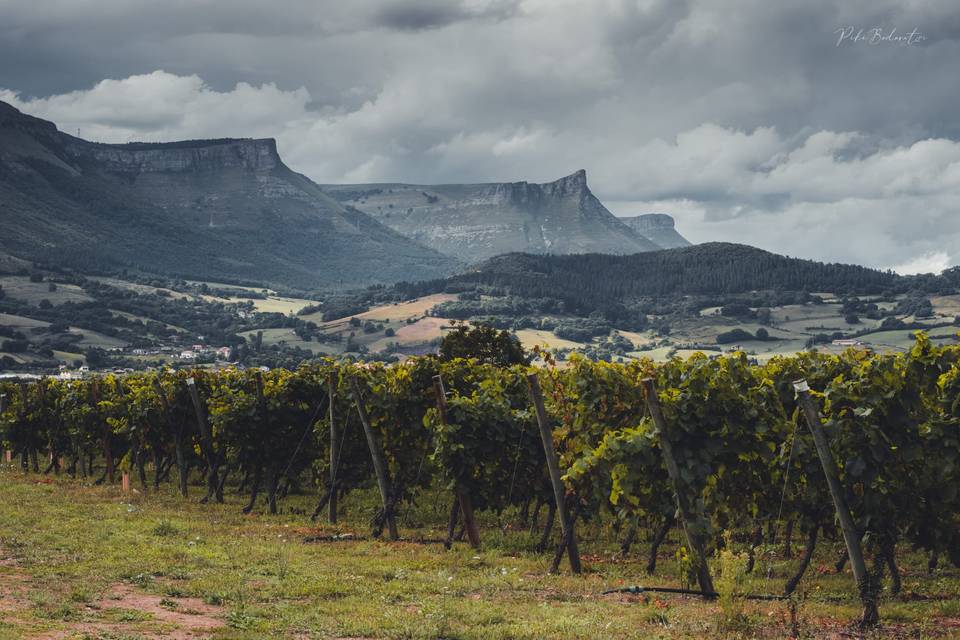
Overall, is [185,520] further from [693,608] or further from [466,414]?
[693,608]

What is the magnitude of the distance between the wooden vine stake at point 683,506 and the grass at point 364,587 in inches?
17.2

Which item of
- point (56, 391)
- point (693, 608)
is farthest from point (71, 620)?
point (56, 391)

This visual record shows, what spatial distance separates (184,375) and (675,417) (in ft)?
61.1

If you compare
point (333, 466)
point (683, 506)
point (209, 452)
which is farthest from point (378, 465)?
point (683, 506)

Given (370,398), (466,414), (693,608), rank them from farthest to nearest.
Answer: (370,398) → (466,414) → (693,608)

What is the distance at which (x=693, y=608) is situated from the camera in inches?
452

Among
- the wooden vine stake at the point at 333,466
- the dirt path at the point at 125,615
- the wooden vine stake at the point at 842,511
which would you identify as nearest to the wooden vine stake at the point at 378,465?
the wooden vine stake at the point at 333,466

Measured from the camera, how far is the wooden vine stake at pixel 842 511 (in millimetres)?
10516

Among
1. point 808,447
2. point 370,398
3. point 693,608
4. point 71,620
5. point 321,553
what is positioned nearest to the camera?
point 71,620

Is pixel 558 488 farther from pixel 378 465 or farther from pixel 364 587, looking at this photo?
pixel 378 465

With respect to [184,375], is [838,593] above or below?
below

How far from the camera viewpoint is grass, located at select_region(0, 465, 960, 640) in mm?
10289

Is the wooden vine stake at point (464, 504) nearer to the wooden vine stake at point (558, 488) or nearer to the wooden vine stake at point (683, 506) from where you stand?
the wooden vine stake at point (558, 488)

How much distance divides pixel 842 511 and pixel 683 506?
2.24 m
